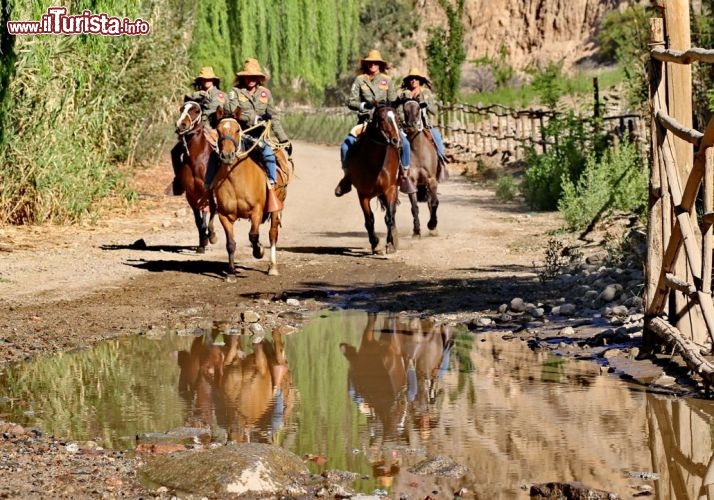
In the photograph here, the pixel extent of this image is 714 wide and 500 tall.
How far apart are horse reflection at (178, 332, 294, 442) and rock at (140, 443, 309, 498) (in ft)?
2.77

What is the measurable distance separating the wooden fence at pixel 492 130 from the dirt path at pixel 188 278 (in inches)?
247

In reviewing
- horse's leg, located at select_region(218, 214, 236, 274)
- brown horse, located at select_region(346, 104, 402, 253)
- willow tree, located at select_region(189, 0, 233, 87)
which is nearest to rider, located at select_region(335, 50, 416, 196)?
brown horse, located at select_region(346, 104, 402, 253)

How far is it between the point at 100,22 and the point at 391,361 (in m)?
9.78

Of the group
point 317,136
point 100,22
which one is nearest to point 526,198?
point 100,22

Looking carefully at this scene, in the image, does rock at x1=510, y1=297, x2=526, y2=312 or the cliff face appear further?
the cliff face

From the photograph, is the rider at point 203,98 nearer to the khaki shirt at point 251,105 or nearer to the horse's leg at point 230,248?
the khaki shirt at point 251,105

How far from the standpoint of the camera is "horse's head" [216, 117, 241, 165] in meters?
14.6

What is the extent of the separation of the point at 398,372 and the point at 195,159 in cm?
833

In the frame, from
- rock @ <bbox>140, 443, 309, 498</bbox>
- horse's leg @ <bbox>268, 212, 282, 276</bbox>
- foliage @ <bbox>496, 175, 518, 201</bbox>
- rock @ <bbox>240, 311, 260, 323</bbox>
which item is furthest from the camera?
foliage @ <bbox>496, 175, 518, 201</bbox>

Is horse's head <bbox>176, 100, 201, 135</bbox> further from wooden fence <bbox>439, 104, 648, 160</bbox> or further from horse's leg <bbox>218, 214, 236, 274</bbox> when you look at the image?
wooden fence <bbox>439, 104, 648, 160</bbox>

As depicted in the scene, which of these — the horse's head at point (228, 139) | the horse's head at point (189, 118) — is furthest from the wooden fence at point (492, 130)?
the horse's head at point (228, 139)

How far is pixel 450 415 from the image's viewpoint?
8156 mm

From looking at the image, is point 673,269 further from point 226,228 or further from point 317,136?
point 317,136

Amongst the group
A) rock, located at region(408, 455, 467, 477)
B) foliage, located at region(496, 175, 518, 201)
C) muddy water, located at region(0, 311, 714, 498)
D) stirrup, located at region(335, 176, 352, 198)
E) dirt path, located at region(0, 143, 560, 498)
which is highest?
stirrup, located at region(335, 176, 352, 198)
